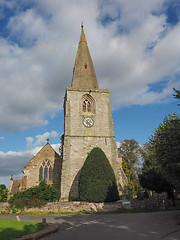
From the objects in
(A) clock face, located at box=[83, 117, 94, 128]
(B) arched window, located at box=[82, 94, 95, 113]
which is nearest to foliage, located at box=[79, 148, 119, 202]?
(A) clock face, located at box=[83, 117, 94, 128]

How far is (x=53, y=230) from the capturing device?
8.23 meters

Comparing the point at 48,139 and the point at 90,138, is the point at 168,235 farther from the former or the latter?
the point at 48,139

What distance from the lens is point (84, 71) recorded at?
29.9 metres

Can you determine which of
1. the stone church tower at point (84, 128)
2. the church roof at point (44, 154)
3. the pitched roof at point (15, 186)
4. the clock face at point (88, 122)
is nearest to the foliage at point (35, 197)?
the stone church tower at point (84, 128)

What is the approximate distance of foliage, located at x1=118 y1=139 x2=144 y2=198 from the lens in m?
37.2

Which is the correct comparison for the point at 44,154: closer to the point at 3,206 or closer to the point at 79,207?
the point at 3,206

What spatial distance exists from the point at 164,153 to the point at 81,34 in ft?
97.6

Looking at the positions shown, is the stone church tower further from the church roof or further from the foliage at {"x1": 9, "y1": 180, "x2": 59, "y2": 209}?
the church roof

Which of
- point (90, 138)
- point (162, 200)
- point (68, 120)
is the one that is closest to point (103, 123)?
point (90, 138)

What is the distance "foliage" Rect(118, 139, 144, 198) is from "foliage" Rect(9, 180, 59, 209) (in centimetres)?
2010

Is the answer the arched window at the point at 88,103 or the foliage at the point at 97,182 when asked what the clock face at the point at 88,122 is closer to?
the arched window at the point at 88,103

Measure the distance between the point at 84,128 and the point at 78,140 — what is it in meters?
1.91

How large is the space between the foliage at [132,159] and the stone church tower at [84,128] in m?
13.0

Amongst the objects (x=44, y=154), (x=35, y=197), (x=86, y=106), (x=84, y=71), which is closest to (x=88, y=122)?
(x=86, y=106)
